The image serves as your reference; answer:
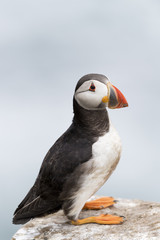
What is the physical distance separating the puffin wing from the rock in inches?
10.9

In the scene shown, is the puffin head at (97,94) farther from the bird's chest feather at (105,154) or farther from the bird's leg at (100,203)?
the bird's leg at (100,203)

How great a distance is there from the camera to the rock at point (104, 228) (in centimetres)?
472

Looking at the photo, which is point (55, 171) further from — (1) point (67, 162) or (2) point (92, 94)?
(2) point (92, 94)

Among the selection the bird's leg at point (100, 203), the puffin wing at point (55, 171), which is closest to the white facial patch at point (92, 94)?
the puffin wing at point (55, 171)

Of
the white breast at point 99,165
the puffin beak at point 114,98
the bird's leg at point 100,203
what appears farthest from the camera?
the bird's leg at point 100,203

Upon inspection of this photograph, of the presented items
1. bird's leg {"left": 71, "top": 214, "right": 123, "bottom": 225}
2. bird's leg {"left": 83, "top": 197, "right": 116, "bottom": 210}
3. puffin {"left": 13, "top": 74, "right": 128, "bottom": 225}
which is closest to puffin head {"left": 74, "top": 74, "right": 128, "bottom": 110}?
puffin {"left": 13, "top": 74, "right": 128, "bottom": 225}

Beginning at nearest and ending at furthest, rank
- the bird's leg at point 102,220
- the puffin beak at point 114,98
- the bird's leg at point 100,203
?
the puffin beak at point 114,98
the bird's leg at point 102,220
the bird's leg at point 100,203

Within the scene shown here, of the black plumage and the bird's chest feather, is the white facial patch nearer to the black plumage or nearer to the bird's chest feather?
the black plumage

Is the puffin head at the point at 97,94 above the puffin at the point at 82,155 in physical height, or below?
above

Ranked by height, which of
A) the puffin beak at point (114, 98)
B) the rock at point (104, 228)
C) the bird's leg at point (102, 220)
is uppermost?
the puffin beak at point (114, 98)

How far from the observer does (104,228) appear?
4.99m

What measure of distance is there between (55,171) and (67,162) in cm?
18

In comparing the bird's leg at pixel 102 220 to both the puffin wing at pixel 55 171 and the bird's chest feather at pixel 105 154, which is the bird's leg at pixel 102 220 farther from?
the bird's chest feather at pixel 105 154

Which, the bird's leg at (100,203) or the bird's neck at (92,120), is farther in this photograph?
the bird's leg at (100,203)
